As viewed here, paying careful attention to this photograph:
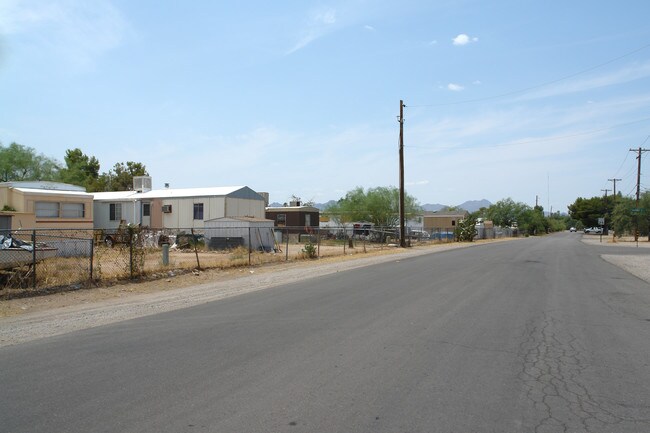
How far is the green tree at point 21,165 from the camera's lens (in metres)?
45.1

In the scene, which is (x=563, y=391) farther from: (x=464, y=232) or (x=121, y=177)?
(x=121, y=177)

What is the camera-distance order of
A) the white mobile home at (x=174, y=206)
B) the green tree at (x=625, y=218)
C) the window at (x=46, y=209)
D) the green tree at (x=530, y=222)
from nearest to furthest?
1. the window at (x=46, y=209)
2. the white mobile home at (x=174, y=206)
3. the green tree at (x=625, y=218)
4. the green tree at (x=530, y=222)

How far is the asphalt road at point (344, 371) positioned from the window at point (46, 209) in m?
19.1

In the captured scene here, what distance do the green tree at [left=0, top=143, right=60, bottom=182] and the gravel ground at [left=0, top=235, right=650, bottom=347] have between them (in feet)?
121

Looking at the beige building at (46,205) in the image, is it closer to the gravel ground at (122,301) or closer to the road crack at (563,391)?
the gravel ground at (122,301)

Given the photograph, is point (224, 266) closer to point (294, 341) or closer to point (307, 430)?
point (294, 341)

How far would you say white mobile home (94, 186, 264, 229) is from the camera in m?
36.9

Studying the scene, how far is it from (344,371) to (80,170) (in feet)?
218

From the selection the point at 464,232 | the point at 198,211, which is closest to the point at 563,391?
the point at 198,211

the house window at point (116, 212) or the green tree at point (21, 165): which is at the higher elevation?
the green tree at point (21, 165)

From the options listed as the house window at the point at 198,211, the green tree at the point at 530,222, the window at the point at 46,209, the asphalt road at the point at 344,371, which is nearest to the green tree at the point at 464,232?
the house window at the point at 198,211

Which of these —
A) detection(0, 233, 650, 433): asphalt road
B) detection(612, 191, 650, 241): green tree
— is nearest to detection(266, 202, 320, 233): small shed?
detection(612, 191, 650, 241): green tree

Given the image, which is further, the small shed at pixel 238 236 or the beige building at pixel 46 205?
the small shed at pixel 238 236

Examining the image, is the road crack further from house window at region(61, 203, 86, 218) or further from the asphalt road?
house window at region(61, 203, 86, 218)
